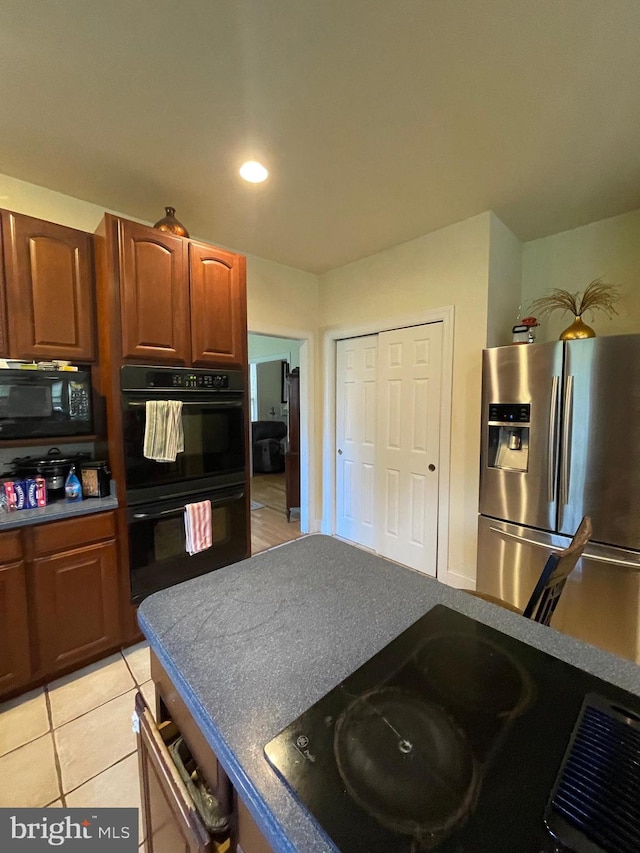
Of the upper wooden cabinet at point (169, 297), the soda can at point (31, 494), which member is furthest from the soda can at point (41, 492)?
the upper wooden cabinet at point (169, 297)

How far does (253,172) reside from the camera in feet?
6.40

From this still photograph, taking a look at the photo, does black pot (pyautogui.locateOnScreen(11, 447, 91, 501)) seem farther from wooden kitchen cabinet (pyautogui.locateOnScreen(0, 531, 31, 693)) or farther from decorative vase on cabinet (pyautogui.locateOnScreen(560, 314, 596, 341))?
decorative vase on cabinet (pyautogui.locateOnScreen(560, 314, 596, 341))

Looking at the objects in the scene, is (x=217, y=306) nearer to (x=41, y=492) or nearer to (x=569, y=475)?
(x=41, y=492)

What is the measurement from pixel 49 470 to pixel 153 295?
1120 mm

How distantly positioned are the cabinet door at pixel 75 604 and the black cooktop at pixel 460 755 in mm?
1710

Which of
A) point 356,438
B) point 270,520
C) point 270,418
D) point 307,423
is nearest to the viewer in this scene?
point 356,438

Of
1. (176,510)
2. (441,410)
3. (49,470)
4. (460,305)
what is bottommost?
(176,510)

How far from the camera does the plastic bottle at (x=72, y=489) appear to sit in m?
1.94

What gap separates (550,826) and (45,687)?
7.55 feet

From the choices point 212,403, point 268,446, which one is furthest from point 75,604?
point 268,446

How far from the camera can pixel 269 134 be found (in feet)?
5.52

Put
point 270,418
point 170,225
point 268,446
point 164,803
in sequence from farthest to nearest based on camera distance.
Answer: point 270,418 < point 268,446 < point 170,225 < point 164,803

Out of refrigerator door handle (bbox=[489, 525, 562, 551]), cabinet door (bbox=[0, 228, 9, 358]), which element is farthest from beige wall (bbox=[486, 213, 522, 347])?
cabinet door (bbox=[0, 228, 9, 358])

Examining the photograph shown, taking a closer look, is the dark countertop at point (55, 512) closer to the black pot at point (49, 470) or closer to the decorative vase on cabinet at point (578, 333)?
the black pot at point (49, 470)
